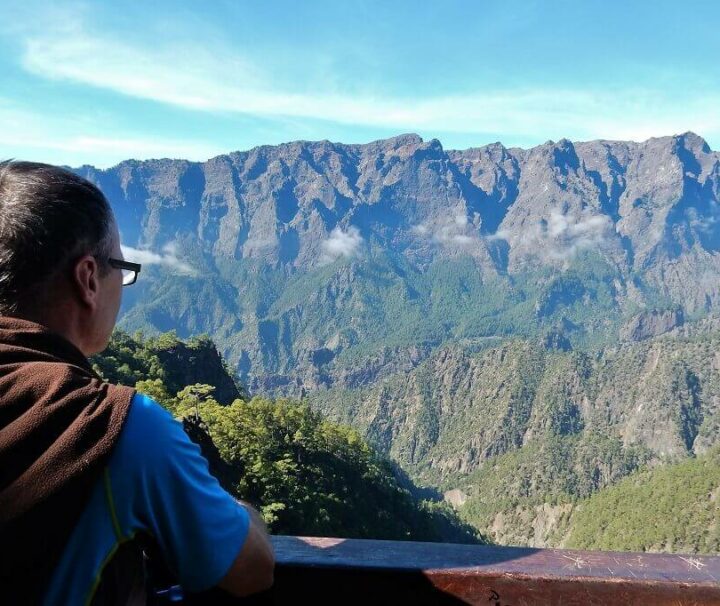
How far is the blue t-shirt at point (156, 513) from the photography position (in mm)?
1552

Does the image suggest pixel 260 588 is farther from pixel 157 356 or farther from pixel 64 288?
pixel 157 356

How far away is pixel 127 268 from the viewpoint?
2.12 m

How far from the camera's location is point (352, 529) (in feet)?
96.8

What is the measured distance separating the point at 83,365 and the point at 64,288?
0.77 ft

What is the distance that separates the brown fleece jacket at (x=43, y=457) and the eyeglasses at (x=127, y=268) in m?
0.47

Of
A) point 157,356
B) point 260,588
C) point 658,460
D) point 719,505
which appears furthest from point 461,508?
point 260,588

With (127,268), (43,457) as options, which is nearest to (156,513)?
(43,457)

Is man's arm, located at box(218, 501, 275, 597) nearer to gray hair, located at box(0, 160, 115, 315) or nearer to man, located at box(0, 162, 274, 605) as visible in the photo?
man, located at box(0, 162, 274, 605)

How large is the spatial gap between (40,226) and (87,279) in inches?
7.7

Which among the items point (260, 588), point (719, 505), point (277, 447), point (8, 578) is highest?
point (8, 578)

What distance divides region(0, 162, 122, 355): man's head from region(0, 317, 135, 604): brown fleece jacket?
8.8 inches

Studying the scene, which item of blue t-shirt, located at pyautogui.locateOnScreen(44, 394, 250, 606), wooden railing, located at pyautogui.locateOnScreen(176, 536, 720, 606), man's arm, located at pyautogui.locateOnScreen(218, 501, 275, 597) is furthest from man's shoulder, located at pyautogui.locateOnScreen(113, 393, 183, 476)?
wooden railing, located at pyautogui.locateOnScreen(176, 536, 720, 606)

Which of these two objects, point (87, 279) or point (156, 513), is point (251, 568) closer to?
point (156, 513)

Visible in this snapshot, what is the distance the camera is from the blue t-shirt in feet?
5.09
